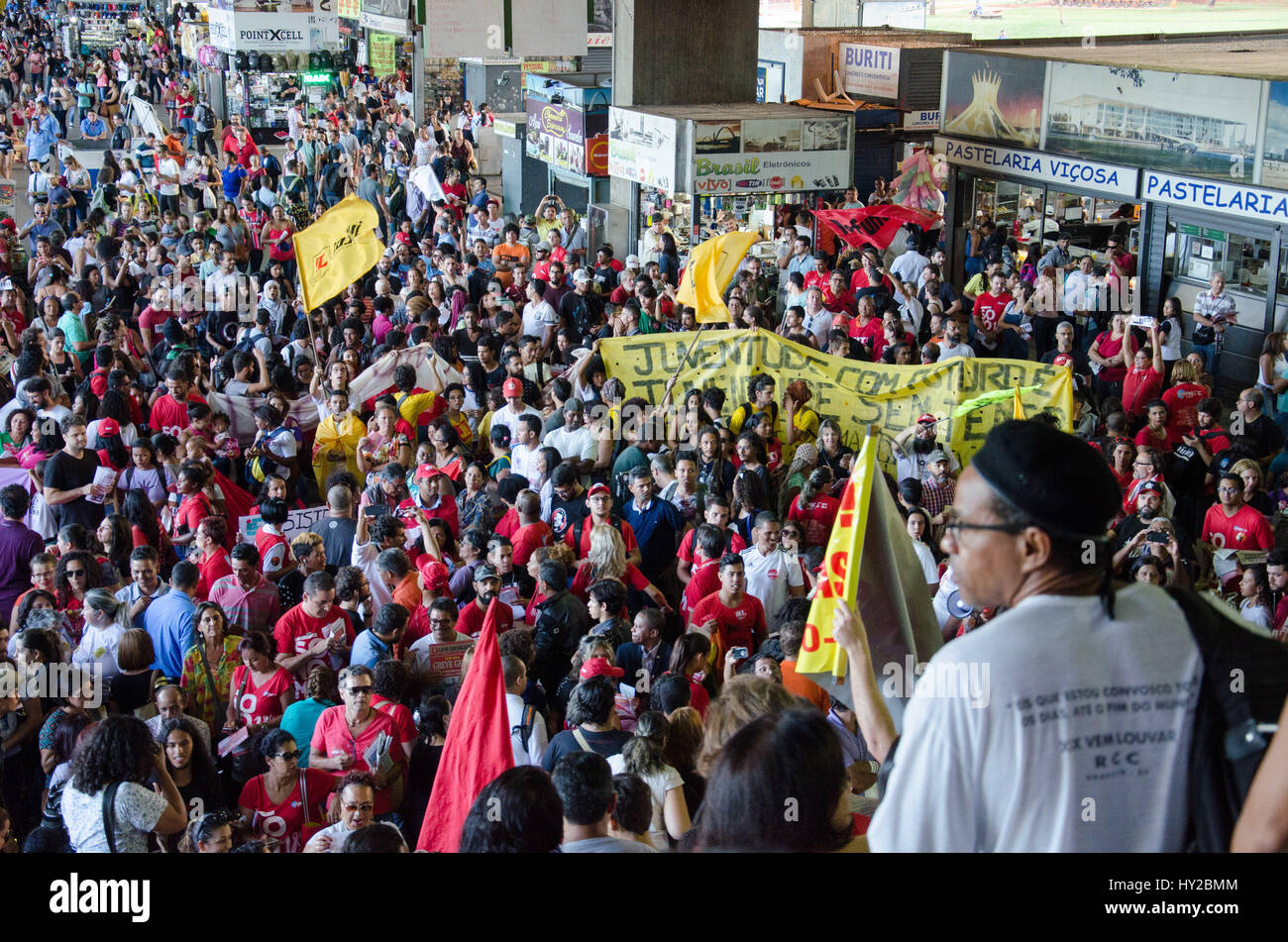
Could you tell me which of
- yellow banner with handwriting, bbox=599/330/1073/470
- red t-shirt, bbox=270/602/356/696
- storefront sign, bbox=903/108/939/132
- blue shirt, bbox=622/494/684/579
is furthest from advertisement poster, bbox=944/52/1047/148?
red t-shirt, bbox=270/602/356/696

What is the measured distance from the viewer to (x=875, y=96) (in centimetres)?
2597

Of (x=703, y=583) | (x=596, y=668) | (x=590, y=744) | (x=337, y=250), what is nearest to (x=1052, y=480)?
(x=590, y=744)

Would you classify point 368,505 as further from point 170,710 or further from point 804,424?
point 804,424

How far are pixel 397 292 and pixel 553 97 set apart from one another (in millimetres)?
7467

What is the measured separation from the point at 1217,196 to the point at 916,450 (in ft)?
23.6

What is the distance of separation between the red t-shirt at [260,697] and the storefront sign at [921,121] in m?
20.2

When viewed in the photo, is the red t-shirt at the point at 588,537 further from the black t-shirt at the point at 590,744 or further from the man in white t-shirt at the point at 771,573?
the black t-shirt at the point at 590,744

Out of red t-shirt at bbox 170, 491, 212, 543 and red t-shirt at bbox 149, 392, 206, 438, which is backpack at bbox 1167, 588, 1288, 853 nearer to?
red t-shirt at bbox 170, 491, 212, 543

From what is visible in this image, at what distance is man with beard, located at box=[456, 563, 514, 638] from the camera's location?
24.3 feet

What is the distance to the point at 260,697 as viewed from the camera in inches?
264

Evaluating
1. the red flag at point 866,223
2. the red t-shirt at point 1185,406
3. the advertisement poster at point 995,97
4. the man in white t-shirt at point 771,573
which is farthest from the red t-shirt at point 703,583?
the advertisement poster at point 995,97

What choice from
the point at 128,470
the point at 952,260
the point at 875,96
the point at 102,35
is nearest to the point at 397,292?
the point at 128,470

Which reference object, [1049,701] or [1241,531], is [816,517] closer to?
[1241,531]

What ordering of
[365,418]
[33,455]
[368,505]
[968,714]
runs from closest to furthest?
[968,714], [368,505], [33,455], [365,418]
